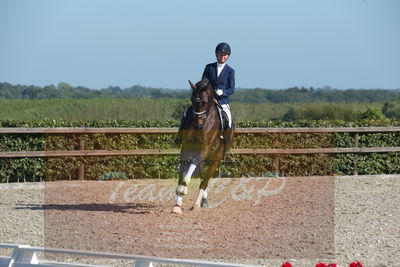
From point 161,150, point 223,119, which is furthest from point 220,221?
point 161,150

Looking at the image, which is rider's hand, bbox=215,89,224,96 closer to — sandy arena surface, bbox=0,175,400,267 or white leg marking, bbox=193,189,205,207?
white leg marking, bbox=193,189,205,207

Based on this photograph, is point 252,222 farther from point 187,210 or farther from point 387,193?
point 387,193

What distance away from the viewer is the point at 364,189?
46.4 ft

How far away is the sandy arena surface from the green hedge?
664 millimetres

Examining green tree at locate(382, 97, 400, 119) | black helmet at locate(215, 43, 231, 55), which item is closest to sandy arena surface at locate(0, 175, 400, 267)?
black helmet at locate(215, 43, 231, 55)

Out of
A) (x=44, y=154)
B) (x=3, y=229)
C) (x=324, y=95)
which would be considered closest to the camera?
(x=3, y=229)

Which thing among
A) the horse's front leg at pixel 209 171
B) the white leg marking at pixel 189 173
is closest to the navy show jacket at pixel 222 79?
the horse's front leg at pixel 209 171

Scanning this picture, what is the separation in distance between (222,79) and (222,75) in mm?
59

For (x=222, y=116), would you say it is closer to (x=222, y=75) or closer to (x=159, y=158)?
(x=222, y=75)

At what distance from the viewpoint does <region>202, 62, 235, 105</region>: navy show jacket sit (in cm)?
1056

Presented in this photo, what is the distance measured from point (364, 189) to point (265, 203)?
127 inches

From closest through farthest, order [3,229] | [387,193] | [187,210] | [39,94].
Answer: [3,229], [187,210], [387,193], [39,94]

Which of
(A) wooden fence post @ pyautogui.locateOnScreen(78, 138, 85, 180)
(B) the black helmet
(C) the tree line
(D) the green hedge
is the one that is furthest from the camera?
(C) the tree line

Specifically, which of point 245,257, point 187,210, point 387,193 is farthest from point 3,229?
point 387,193
